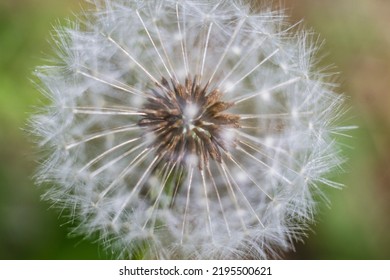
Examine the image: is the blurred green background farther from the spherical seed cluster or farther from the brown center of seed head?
the brown center of seed head

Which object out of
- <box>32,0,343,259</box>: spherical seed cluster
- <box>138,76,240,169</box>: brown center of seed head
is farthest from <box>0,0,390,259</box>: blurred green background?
<box>138,76,240,169</box>: brown center of seed head

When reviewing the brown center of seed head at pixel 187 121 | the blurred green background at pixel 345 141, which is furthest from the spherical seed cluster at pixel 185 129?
the blurred green background at pixel 345 141

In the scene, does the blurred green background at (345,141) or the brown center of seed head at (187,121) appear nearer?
the brown center of seed head at (187,121)

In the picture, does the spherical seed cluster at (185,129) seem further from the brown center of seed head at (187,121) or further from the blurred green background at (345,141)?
the blurred green background at (345,141)

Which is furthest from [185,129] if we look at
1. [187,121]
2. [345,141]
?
[345,141]

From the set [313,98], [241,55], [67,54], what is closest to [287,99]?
[313,98]
